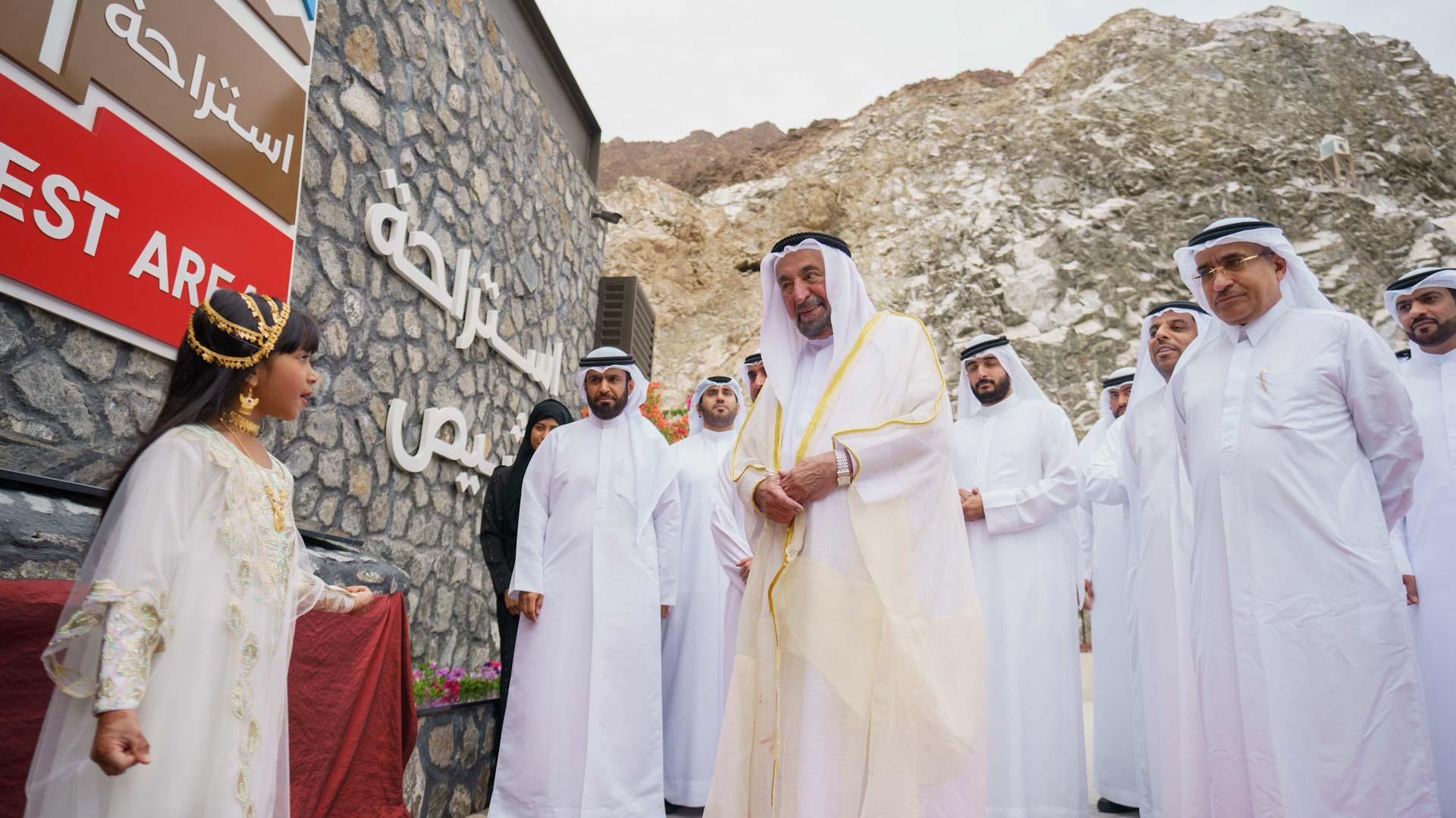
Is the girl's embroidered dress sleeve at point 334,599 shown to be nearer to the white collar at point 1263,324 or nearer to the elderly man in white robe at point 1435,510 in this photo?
the white collar at point 1263,324

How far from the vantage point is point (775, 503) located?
7.79ft

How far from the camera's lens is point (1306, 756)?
2229 mm

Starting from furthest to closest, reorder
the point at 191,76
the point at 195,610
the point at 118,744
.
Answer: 1. the point at 191,76
2. the point at 195,610
3. the point at 118,744

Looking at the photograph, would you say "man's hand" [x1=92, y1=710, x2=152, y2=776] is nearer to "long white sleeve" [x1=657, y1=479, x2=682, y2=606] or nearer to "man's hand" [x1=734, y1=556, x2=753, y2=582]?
"man's hand" [x1=734, y1=556, x2=753, y2=582]

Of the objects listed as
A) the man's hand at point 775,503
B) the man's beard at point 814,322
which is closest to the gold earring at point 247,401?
the man's hand at point 775,503

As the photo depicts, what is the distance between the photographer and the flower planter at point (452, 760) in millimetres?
3404

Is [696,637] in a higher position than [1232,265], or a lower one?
lower

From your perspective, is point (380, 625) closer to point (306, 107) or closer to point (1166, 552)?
point (306, 107)

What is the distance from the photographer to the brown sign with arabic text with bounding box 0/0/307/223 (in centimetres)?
256

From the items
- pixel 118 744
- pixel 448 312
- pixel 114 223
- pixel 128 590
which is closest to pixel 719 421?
pixel 448 312

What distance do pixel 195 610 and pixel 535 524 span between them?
88.2 inches

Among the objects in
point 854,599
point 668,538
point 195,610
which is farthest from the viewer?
point 668,538

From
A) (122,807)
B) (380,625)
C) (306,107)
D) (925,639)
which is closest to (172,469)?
(122,807)

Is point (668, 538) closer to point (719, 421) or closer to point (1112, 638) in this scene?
point (719, 421)
